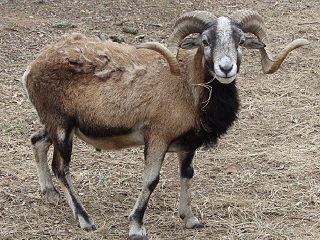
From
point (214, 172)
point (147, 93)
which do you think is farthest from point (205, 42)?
point (214, 172)

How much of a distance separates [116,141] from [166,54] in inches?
49.8

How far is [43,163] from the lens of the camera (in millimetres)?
8211

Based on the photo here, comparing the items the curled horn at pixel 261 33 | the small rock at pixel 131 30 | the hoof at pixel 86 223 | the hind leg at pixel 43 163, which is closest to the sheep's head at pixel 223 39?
the curled horn at pixel 261 33

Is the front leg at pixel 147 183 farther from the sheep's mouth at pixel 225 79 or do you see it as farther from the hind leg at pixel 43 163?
the hind leg at pixel 43 163

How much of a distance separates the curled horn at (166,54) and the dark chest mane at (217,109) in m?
0.37

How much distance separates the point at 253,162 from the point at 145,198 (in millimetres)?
2607

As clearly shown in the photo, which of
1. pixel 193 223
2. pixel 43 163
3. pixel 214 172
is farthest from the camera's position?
pixel 214 172

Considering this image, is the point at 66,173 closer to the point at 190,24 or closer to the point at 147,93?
the point at 147,93

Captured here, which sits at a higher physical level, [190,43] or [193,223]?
[190,43]

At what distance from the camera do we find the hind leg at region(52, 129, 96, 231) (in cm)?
746

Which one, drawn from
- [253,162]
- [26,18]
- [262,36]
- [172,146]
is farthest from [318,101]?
[26,18]

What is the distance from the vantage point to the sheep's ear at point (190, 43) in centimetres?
701

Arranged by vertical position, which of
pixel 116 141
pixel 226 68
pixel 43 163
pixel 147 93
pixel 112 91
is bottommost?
pixel 43 163

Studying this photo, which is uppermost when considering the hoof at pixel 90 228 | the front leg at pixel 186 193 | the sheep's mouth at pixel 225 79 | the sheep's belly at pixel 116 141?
the sheep's mouth at pixel 225 79
